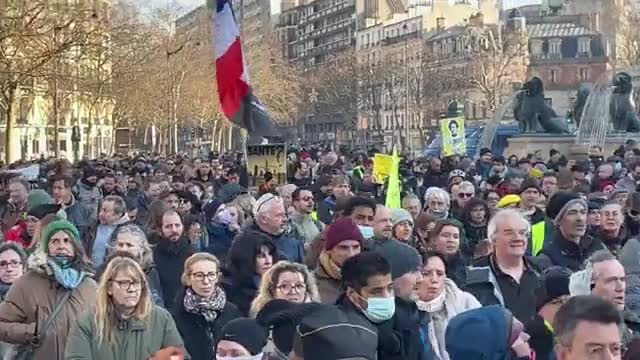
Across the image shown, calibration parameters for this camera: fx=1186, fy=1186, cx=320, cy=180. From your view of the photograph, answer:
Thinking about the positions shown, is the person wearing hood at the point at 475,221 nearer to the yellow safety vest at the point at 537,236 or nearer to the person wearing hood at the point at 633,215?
the yellow safety vest at the point at 537,236

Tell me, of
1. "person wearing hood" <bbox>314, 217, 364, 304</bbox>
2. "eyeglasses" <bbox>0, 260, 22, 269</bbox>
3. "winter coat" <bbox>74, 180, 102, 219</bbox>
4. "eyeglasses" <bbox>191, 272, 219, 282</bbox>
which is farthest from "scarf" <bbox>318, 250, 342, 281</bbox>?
"winter coat" <bbox>74, 180, 102, 219</bbox>

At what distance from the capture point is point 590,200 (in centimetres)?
1084

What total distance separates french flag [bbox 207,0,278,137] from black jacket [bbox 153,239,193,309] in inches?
237

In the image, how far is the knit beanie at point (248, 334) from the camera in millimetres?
4902

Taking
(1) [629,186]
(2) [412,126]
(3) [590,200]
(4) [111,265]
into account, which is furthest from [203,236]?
(2) [412,126]

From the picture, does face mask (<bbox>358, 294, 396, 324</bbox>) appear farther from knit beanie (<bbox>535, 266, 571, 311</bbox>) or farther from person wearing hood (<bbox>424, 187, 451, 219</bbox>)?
person wearing hood (<bbox>424, 187, 451, 219</bbox>)

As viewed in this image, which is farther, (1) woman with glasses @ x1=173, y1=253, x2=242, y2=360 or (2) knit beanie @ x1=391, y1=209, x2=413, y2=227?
(2) knit beanie @ x1=391, y1=209, x2=413, y2=227

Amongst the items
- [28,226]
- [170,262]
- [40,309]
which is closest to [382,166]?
[28,226]

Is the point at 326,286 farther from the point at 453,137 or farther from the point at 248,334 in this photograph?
the point at 453,137

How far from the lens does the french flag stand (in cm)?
1493

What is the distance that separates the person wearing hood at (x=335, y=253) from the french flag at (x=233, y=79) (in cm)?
834

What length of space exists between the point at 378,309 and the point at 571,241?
11.1ft

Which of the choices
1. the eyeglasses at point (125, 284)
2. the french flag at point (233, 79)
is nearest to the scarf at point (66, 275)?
the eyeglasses at point (125, 284)

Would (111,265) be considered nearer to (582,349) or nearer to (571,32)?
(582,349)
